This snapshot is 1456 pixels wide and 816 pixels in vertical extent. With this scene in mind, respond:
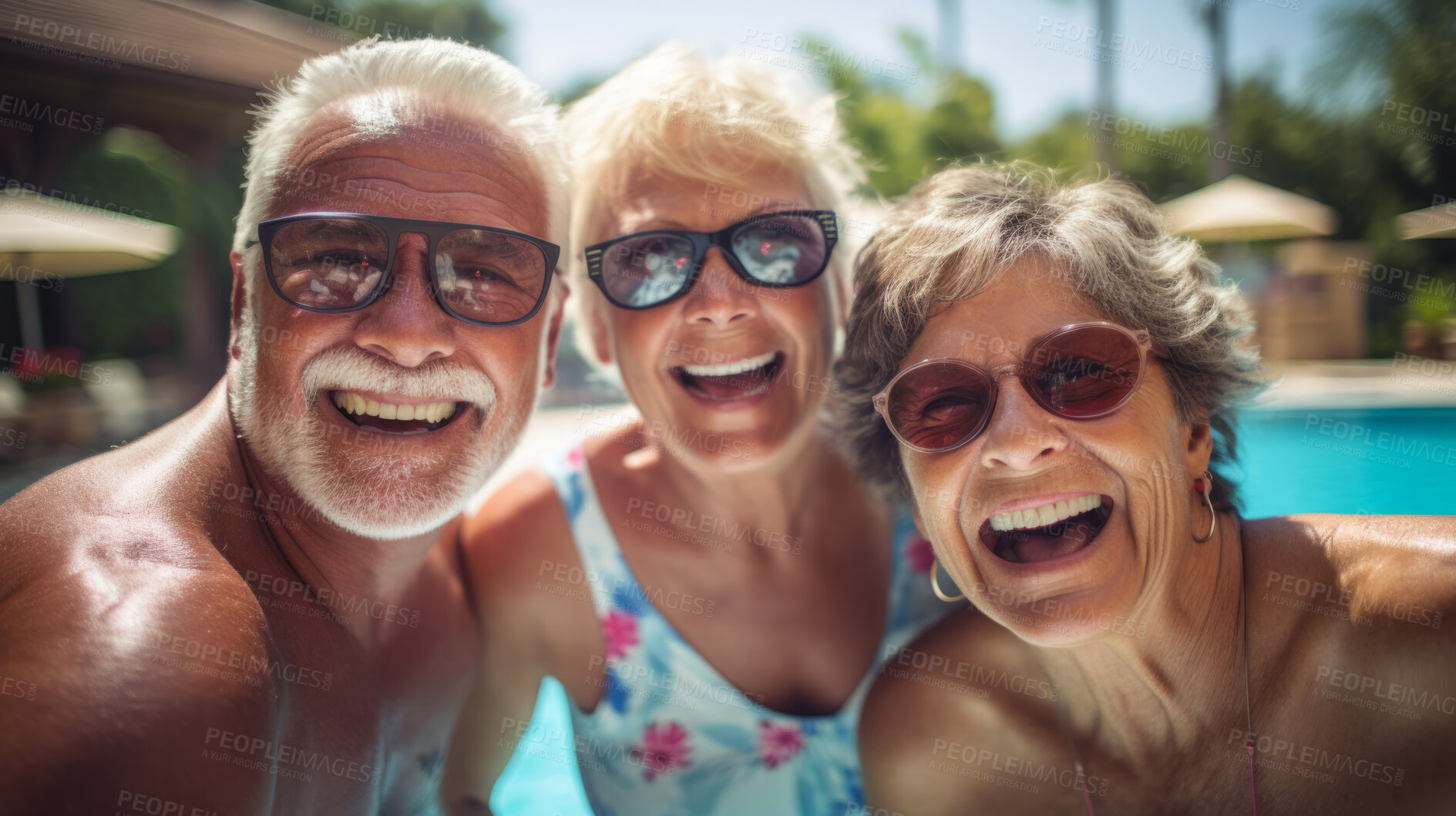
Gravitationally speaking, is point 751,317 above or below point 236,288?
below

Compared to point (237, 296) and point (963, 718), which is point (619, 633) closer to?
point (963, 718)

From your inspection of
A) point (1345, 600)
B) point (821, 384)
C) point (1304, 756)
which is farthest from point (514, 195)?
point (1304, 756)

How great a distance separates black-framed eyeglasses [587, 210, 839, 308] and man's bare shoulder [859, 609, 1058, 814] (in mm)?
1234

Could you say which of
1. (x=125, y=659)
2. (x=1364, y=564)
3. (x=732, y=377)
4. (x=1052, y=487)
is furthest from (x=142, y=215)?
(x=1364, y=564)

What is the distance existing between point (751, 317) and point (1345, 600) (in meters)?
1.70

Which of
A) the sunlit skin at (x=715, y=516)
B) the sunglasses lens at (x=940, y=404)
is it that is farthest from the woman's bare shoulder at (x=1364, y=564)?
the sunlit skin at (x=715, y=516)

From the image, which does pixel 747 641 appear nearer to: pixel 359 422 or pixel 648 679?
pixel 648 679

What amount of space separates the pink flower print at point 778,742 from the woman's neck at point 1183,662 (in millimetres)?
945

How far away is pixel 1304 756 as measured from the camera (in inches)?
78.4

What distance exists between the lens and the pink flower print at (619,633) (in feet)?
9.20

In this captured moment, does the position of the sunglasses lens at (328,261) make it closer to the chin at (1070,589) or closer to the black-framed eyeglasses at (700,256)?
the black-framed eyeglasses at (700,256)

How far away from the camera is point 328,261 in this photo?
6.61 feet

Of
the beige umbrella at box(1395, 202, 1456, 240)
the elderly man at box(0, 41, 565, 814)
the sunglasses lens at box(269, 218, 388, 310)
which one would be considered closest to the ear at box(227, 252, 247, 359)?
the elderly man at box(0, 41, 565, 814)

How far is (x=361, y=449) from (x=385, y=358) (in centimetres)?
25
